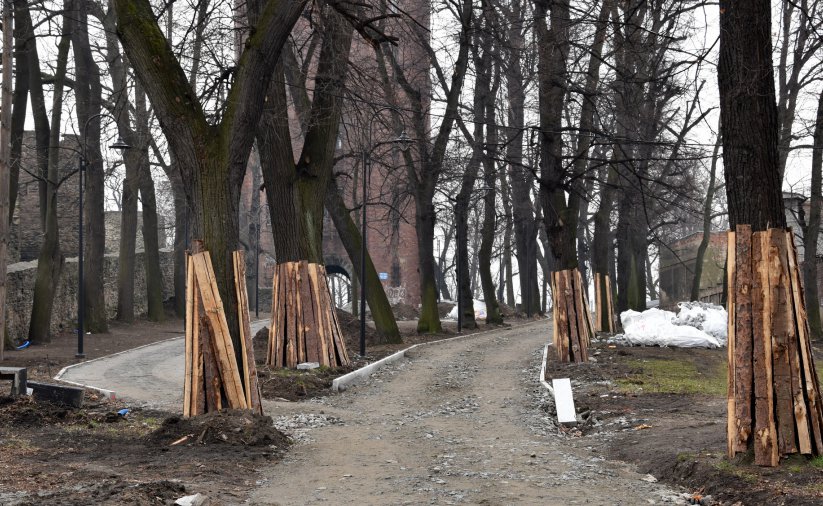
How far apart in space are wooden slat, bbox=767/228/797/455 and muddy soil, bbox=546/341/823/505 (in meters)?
0.22

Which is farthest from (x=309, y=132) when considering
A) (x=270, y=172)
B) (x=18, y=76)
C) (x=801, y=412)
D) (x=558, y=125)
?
(x=801, y=412)

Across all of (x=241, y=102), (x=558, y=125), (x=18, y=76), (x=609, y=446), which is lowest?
(x=609, y=446)

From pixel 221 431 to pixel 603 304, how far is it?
67.6 ft

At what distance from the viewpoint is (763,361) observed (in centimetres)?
820

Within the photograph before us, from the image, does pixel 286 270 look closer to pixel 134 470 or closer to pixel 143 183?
pixel 134 470

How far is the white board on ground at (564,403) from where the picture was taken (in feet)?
40.5

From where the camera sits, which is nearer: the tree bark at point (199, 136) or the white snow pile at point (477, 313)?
the tree bark at point (199, 136)

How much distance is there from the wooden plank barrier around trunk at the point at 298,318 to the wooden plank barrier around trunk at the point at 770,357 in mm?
10572

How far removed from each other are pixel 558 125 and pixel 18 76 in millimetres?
13366

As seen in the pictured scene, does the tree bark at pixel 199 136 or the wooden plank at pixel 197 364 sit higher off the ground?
the tree bark at pixel 199 136

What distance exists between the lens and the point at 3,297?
1928cm

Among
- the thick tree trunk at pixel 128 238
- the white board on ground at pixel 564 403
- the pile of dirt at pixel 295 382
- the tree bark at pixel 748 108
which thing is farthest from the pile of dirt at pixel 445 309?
the tree bark at pixel 748 108

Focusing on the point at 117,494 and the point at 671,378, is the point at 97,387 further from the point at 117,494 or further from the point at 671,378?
the point at 671,378

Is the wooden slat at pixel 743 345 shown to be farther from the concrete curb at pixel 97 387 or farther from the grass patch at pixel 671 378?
the concrete curb at pixel 97 387
